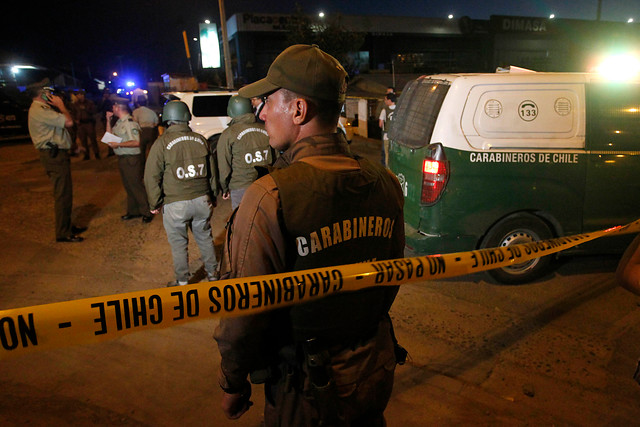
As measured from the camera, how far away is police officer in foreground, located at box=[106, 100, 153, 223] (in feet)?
23.1

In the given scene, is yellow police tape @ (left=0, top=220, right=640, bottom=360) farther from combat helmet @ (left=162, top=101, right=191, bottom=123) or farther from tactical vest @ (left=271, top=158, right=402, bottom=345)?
combat helmet @ (left=162, top=101, right=191, bottom=123)

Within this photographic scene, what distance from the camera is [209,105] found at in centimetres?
1015

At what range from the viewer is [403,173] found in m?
4.86

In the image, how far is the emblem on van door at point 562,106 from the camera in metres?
4.31

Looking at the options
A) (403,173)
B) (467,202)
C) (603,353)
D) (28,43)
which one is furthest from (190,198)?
(28,43)

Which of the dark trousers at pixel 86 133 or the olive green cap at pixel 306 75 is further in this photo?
the dark trousers at pixel 86 133

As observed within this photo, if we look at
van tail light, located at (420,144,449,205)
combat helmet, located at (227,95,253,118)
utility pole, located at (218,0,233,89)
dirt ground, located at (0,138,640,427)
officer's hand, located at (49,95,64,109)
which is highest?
utility pole, located at (218,0,233,89)

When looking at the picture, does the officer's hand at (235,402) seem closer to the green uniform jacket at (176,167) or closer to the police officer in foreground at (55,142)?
the green uniform jacket at (176,167)

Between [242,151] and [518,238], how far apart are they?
3132 mm

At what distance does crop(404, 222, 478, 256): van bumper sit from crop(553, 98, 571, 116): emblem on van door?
1.45 meters

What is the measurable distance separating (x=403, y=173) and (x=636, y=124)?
2299 mm

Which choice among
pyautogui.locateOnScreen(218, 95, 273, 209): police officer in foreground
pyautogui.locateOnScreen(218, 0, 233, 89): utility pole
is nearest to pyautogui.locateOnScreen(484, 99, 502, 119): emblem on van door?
pyautogui.locateOnScreen(218, 95, 273, 209): police officer in foreground

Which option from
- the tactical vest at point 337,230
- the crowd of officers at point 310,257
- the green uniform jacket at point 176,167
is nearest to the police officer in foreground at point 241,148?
the green uniform jacket at point 176,167

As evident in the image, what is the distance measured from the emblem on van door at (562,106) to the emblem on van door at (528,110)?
20 centimetres
